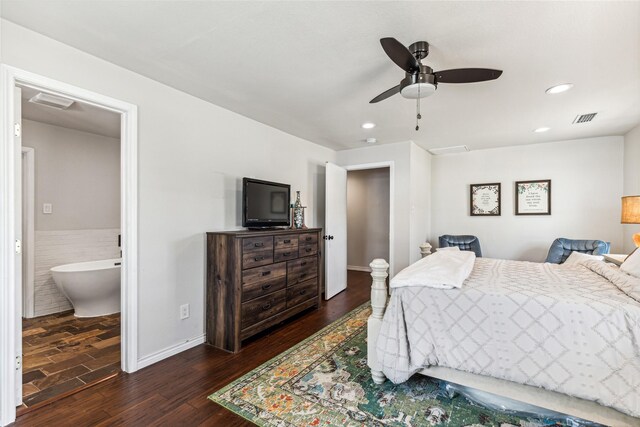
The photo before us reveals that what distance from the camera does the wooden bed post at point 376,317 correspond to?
2.13 meters

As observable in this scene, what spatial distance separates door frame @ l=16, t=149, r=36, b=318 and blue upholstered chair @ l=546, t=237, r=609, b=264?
652 cm

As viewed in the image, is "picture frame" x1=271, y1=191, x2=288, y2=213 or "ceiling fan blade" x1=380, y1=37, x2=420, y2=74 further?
"picture frame" x1=271, y1=191, x2=288, y2=213

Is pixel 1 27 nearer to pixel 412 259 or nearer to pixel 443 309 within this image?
pixel 443 309

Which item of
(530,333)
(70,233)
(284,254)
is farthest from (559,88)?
(70,233)

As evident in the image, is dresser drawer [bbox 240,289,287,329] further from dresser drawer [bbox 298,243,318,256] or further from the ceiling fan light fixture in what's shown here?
the ceiling fan light fixture

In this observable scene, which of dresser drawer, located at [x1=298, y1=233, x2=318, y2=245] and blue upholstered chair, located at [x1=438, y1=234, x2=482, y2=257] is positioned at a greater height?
dresser drawer, located at [x1=298, y1=233, x2=318, y2=245]

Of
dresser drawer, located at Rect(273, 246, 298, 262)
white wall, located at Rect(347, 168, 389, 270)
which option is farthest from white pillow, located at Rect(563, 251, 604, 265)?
white wall, located at Rect(347, 168, 389, 270)

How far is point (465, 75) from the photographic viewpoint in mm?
1978

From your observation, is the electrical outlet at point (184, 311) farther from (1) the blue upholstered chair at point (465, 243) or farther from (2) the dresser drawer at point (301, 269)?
(1) the blue upholstered chair at point (465, 243)

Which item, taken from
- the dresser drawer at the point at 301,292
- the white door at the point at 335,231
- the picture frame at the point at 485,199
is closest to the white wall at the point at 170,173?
the dresser drawer at the point at 301,292

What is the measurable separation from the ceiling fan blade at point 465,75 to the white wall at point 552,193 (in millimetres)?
3393

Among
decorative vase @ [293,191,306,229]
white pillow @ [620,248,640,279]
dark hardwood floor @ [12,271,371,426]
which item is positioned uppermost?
decorative vase @ [293,191,306,229]

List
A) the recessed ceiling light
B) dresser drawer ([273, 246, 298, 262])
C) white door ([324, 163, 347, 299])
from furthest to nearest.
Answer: white door ([324, 163, 347, 299])
dresser drawer ([273, 246, 298, 262])
the recessed ceiling light

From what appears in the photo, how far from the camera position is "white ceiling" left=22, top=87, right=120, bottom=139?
309 cm
